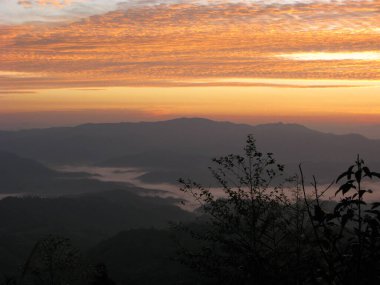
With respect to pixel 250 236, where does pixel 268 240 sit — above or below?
below

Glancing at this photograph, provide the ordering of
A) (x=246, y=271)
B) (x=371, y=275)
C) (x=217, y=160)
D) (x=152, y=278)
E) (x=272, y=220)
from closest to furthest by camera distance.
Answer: (x=371, y=275) → (x=246, y=271) → (x=272, y=220) → (x=217, y=160) → (x=152, y=278)

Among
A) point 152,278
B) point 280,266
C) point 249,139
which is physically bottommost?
point 152,278

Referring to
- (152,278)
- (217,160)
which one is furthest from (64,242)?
(152,278)

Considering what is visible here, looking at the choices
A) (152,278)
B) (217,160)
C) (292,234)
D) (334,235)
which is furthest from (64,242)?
(152,278)

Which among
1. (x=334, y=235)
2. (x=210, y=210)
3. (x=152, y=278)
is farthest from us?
(x=152, y=278)

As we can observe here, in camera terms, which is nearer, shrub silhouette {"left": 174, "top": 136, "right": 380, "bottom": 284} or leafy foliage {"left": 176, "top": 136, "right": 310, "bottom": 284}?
shrub silhouette {"left": 174, "top": 136, "right": 380, "bottom": 284}

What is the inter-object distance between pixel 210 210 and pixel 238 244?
215 centimetres

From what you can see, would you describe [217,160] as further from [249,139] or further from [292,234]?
[292,234]

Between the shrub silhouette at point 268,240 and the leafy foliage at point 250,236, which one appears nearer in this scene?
the shrub silhouette at point 268,240

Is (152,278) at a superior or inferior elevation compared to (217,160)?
inferior

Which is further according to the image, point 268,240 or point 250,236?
point 268,240

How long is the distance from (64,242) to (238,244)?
117 feet

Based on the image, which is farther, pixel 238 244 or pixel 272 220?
pixel 272 220

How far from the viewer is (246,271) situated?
12422 mm
